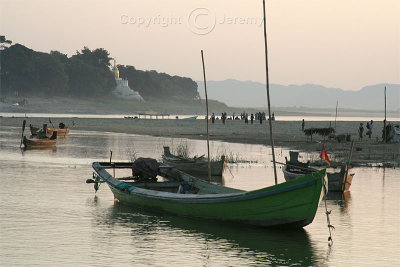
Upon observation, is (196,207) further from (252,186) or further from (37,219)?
(252,186)

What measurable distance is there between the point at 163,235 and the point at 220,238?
1590 mm

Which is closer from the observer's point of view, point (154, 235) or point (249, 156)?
point (154, 235)

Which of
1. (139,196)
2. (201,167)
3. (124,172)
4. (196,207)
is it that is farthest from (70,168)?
(196,207)

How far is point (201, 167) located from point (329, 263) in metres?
17.1

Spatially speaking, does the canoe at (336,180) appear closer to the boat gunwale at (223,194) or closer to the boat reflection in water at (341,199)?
the boat reflection in water at (341,199)

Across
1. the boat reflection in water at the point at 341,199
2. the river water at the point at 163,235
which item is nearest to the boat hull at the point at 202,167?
the river water at the point at 163,235

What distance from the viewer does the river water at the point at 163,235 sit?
16.8 m

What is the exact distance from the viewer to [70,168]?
36.9 meters

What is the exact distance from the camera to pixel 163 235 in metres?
19.5

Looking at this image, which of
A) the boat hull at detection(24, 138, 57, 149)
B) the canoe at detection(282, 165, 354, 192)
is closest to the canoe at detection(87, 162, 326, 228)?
the canoe at detection(282, 165, 354, 192)

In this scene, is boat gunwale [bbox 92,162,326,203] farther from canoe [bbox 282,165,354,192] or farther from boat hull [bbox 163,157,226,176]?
boat hull [bbox 163,157,226,176]

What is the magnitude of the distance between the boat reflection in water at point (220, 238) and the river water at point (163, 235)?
24 mm

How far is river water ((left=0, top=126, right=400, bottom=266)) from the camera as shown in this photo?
16797 millimetres

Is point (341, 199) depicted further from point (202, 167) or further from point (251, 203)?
point (202, 167)
